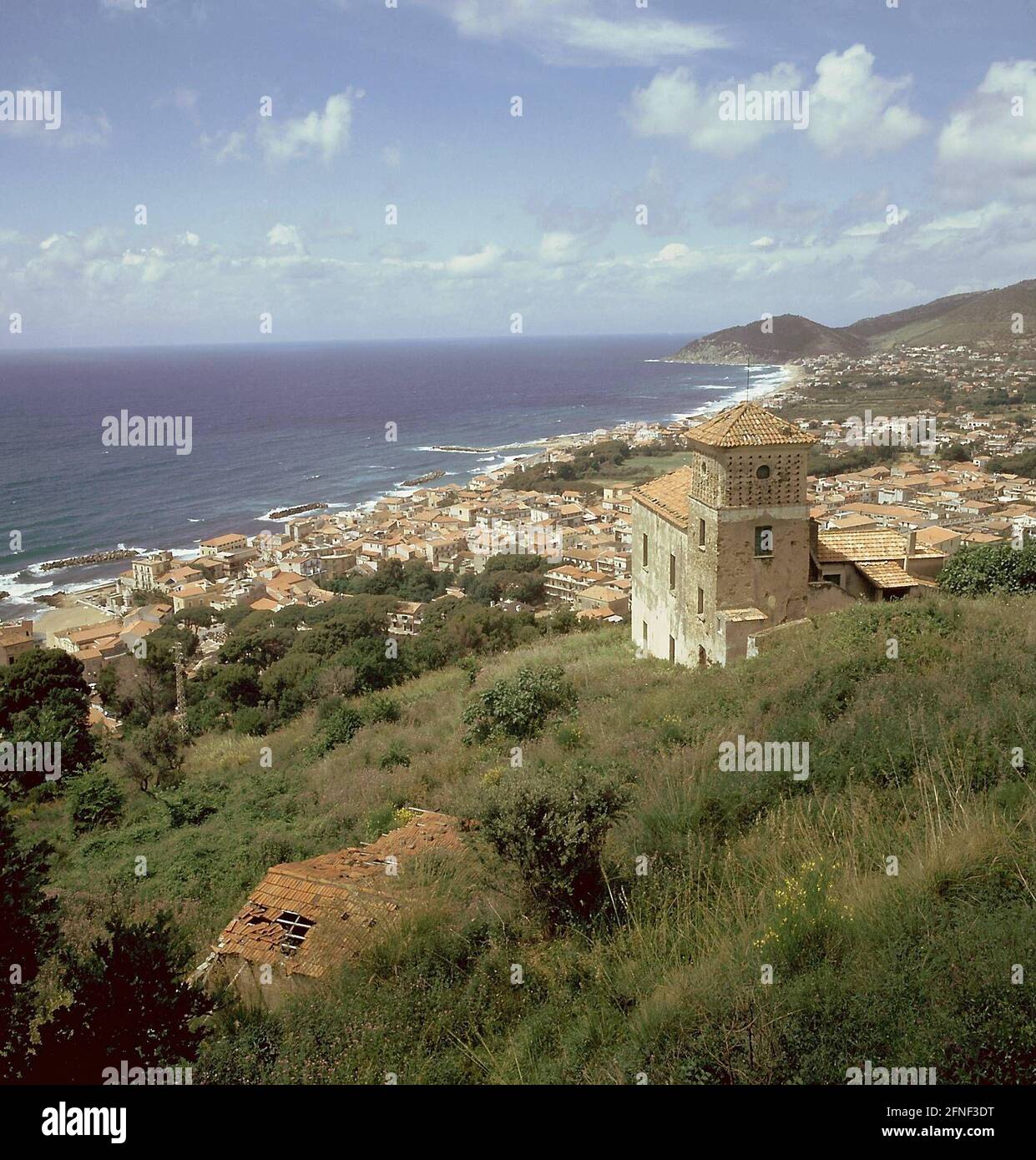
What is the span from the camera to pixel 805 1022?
332 cm

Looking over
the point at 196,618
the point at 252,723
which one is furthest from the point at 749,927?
the point at 196,618

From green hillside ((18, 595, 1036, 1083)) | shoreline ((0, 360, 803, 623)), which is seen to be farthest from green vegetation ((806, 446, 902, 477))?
green hillside ((18, 595, 1036, 1083))

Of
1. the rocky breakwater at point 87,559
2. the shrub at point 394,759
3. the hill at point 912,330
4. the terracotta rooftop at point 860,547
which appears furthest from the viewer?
the hill at point 912,330

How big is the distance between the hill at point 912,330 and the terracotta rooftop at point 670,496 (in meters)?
115

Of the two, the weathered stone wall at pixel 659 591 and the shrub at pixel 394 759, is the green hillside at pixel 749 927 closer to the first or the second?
the shrub at pixel 394 759

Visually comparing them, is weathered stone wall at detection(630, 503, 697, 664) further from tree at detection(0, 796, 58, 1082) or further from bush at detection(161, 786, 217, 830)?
tree at detection(0, 796, 58, 1082)

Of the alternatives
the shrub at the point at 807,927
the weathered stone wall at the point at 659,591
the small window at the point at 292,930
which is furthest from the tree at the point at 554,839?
the weathered stone wall at the point at 659,591

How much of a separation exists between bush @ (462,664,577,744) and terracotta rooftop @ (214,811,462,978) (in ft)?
15.4

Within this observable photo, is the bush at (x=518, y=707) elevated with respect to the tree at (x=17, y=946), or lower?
lower

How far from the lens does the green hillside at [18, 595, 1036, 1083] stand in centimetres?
329

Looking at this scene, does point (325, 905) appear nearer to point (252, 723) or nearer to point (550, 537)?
point (252, 723)

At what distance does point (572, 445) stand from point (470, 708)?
75.9 m

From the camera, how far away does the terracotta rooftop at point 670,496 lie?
57.4 feet
